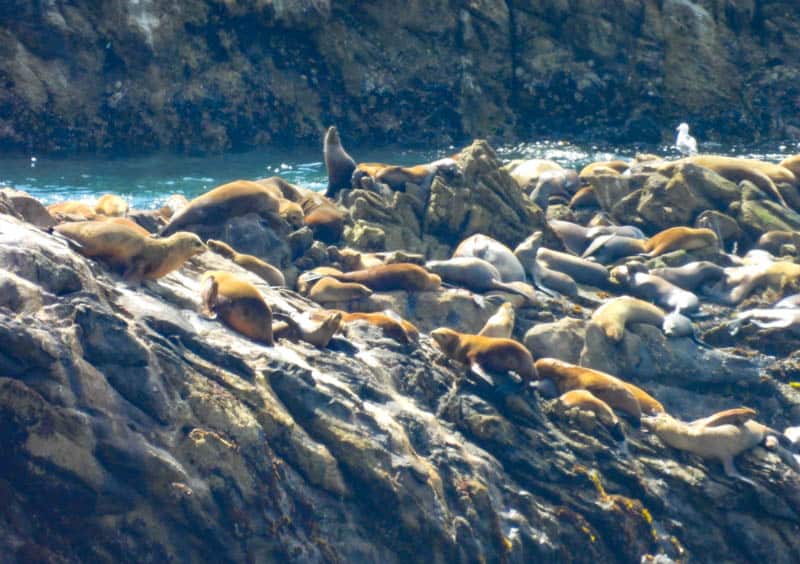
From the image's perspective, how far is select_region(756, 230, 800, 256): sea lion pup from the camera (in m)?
15.5

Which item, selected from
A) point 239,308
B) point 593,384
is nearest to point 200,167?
point 593,384

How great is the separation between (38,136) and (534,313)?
15442 millimetres

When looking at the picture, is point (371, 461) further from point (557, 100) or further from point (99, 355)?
point (557, 100)

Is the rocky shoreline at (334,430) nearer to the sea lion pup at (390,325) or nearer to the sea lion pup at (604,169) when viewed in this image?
the sea lion pup at (390,325)

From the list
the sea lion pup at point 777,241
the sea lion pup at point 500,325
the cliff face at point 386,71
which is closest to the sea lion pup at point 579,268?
the sea lion pup at point 500,325

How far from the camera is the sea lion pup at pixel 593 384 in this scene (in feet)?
31.8

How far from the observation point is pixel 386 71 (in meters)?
28.3

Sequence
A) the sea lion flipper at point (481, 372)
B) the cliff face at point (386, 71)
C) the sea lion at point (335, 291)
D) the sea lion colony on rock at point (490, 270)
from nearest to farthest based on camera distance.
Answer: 1. the sea lion colony on rock at point (490, 270)
2. the sea lion flipper at point (481, 372)
3. the sea lion at point (335, 291)
4. the cliff face at point (386, 71)

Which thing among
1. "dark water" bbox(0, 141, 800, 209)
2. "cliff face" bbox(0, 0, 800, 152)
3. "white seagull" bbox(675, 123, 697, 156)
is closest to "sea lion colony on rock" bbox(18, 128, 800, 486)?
"dark water" bbox(0, 141, 800, 209)

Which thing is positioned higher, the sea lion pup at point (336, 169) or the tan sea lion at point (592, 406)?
the sea lion pup at point (336, 169)

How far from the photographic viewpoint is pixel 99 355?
6.52m

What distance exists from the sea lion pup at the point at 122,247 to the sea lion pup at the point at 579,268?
667 cm

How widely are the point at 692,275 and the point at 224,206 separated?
597cm

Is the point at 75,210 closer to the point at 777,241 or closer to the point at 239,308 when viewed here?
the point at 239,308
